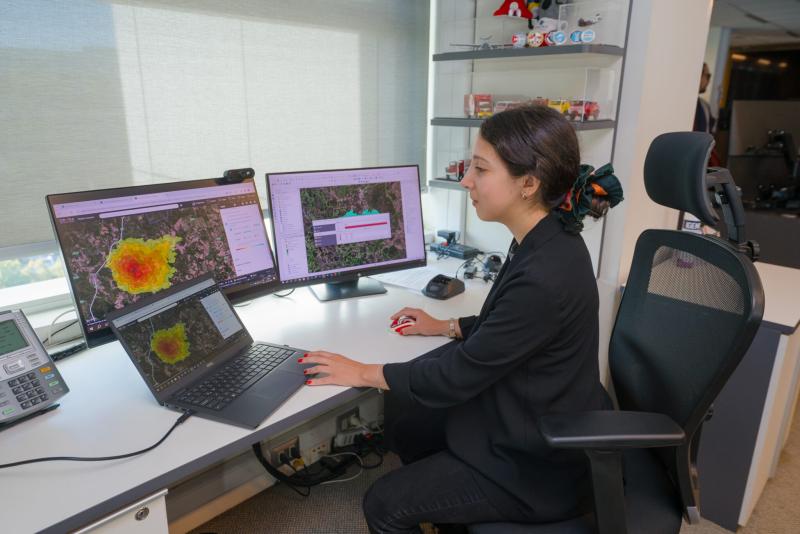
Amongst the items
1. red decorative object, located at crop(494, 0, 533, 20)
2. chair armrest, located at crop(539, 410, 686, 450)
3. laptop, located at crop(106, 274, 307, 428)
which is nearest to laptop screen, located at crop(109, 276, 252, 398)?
laptop, located at crop(106, 274, 307, 428)

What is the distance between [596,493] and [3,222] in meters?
1.55

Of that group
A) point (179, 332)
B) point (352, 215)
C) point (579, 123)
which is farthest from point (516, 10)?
point (179, 332)

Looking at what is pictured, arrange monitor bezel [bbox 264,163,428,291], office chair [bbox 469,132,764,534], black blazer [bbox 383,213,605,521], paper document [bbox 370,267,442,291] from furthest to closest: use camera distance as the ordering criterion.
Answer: paper document [bbox 370,267,442,291] < monitor bezel [bbox 264,163,428,291] < black blazer [bbox 383,213,605,521] < office chair [bbox 469,132,764,534]

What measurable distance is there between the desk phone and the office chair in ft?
2.99

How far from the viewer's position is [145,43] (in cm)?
159

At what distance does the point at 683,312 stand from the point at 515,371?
1.27 ft

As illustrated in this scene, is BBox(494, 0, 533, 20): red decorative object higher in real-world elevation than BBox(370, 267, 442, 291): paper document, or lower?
higher

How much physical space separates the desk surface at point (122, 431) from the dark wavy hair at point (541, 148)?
516 mm

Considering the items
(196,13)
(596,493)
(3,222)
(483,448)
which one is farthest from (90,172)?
(596,493)

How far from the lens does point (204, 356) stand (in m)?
1.25

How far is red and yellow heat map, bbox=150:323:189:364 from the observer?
117 centimetres

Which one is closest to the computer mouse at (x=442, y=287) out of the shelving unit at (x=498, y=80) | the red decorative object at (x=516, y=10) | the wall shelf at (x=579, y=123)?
the shelving unit at (x=498, y=80)

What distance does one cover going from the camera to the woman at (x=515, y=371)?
3.59ft

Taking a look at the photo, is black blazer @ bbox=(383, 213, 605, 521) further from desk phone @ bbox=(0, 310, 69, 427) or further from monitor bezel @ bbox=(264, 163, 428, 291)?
desk phone @ bbox=(0, 310, 69, 427)
